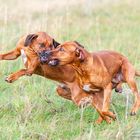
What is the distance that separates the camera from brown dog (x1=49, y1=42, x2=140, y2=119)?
7.16m

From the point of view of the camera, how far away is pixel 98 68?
738 centimetres

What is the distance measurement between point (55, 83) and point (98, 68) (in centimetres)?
113

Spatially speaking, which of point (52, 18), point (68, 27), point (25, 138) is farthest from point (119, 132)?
point (52, 18)

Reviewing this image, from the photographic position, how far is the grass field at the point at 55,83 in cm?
692

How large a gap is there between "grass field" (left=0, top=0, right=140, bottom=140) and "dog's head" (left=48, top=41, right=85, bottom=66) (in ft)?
2.05

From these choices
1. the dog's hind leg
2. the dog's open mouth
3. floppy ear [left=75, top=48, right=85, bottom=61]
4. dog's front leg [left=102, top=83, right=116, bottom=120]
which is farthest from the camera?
the dog's hind leg

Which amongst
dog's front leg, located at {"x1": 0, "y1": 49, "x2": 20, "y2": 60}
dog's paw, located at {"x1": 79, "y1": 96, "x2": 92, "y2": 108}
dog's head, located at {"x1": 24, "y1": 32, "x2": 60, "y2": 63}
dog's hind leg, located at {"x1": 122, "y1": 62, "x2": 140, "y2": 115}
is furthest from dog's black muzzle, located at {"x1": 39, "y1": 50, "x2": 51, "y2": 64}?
dog's hind leg, located at {"x1": 122, "y1": 62, "x2": 140, "y2": 115}

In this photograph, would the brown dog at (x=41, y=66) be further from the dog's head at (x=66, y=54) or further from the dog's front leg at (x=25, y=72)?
the dog's head at (x=66, y=54)

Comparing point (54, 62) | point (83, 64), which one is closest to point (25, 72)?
point (54, 62)

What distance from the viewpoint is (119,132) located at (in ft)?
21.6

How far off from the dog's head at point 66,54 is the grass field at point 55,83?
0.62m

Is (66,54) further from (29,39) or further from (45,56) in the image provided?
(29,39)

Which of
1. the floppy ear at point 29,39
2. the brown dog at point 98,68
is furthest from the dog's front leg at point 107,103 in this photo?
the floppy ear at point 29,39

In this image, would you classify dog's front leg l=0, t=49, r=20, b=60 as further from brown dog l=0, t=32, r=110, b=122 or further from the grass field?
the grass field
